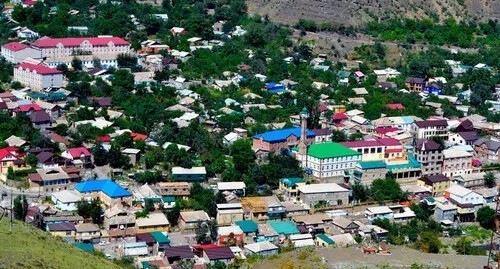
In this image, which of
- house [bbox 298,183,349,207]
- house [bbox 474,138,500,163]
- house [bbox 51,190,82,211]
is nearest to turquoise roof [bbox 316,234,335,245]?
house [bbox 298,183,349,207]

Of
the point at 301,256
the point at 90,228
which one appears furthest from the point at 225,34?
the point at 301,256


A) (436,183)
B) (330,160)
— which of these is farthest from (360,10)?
(436,183)

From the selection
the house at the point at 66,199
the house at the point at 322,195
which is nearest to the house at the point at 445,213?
the house at the point at 322,195

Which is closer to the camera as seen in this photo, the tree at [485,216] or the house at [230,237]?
the house at [230,237]

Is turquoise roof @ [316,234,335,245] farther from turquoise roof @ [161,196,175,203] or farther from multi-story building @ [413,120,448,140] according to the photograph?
multi-story building @ [413,120,448,140]

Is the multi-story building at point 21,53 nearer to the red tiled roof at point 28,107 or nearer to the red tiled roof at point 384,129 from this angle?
the red tiled roof at point 28,107

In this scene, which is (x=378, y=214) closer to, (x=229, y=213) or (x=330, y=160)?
(x=330, y=160)
